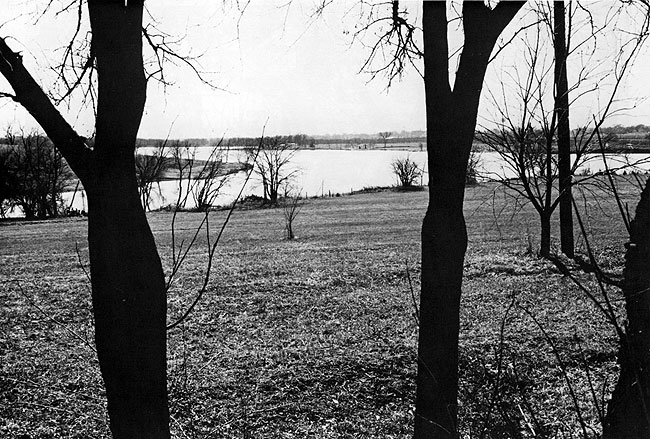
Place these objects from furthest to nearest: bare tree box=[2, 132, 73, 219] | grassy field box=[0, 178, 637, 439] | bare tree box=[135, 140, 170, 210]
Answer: bare tree box=[2, 132, 73, 219] < grassy field box=[0, 178, 637, 439] < bare tree box=[135, 140, 170, 210]

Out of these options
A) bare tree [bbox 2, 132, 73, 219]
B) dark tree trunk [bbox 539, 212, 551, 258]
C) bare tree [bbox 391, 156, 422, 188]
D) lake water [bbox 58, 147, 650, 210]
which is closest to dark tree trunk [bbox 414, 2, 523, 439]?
dark tree trunk [bbox 539, 212, 551, 258]

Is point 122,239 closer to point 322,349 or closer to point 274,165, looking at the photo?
point 322,349

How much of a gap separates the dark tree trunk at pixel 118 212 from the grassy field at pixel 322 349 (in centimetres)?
31

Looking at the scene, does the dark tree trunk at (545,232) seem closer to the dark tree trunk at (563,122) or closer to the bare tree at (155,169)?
the dark tree trunk at (563,122)

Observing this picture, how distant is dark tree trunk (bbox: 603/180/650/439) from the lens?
2.24 meters

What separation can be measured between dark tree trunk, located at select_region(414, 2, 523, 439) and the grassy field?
30 cm

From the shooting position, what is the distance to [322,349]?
278 inches

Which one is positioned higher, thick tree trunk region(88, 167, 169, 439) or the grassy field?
thick tree trunk region(88, 167, 169, 439)

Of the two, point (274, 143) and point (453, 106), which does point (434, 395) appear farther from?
point (274, 143)

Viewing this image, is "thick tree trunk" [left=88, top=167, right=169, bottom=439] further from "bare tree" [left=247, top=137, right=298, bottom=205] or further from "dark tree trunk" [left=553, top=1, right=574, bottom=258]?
"bare tree" [left=247, top=137, right=298, bottom=205]

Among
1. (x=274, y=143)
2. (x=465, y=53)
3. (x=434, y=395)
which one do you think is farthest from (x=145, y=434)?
(x=274, y=143)

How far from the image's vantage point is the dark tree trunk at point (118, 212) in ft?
8.14

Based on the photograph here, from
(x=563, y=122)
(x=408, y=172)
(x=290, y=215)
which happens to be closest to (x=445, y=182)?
(x=563, y=122)

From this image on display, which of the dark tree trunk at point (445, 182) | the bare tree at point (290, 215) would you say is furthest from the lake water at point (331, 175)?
the dark tree trunk at point (445, 182)
